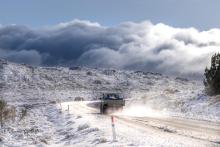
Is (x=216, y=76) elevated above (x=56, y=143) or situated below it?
above

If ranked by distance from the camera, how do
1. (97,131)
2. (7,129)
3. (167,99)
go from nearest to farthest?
(97,131)
(7,129)
(167,99)

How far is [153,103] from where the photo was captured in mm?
57438

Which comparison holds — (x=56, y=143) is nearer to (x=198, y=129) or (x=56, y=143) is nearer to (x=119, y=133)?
(x=119, y=133)

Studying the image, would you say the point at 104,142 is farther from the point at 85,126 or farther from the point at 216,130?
the point at 85,126

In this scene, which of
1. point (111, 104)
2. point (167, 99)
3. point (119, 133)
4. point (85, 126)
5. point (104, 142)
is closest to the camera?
point (104, 142)

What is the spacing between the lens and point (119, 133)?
23.7 metres

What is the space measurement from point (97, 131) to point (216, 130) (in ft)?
21.5

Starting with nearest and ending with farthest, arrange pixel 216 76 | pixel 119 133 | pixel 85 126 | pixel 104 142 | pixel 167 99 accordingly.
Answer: pixel 104 142
pixel 119 133
pixel 85 126
pixel 216 76
pixel 167 99

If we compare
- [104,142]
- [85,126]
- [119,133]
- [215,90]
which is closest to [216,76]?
[215,90]

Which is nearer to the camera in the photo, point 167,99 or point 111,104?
point 111,104

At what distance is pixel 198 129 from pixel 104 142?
21.9 ft

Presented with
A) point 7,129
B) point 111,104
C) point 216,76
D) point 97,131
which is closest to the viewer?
point 97,131

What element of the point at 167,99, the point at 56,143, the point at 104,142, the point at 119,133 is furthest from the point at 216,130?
the point at 167,99

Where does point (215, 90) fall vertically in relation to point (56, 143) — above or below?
above
